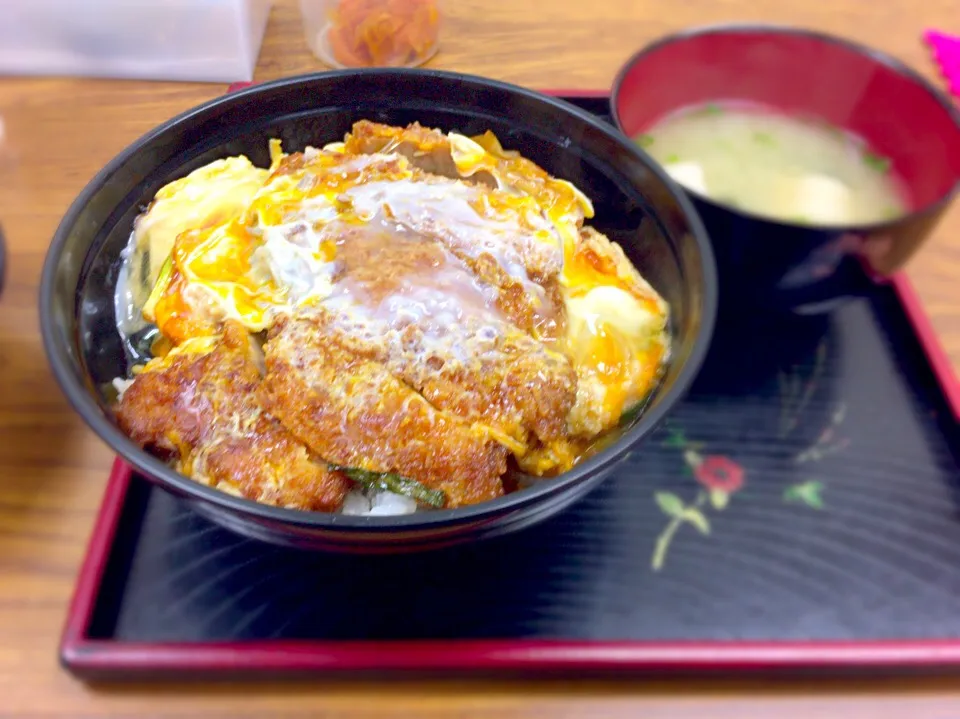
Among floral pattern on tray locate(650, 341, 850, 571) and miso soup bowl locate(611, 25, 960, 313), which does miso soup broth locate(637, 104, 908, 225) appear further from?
floral pattern on tray locate(650, 341, 850, 571)

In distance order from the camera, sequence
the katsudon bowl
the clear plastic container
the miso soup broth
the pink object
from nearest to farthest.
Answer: the katsudon bowl
the miso soup broth
the clear plastic container
the pink object

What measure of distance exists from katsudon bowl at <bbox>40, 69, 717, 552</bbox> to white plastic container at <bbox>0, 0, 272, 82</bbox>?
647mm

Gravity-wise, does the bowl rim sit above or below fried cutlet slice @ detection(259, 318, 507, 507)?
above

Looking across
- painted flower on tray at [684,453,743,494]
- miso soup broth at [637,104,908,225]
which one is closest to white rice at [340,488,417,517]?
painted flower on tray at [684,453,743,494]

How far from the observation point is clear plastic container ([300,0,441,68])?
1681 mm

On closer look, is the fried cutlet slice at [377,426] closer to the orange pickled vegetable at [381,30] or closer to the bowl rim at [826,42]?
the bowl rim at [826,42]

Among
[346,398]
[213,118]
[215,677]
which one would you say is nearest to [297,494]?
[346,398]

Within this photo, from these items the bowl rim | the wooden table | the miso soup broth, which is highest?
the bowl rim

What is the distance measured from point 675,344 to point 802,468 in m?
0.38

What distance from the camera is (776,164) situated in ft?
4.70

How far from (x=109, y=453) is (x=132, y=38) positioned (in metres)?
1.01

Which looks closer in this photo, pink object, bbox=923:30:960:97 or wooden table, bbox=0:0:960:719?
wooden table, bbox=0:0:960:719

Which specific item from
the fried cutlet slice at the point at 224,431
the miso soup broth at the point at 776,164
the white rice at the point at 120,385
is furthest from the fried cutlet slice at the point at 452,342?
the miso soup broth at the point at 776,164

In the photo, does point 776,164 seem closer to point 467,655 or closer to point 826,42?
point 826,42
